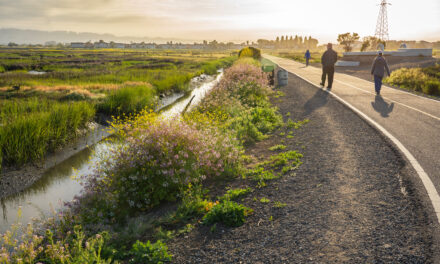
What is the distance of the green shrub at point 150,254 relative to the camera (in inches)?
156

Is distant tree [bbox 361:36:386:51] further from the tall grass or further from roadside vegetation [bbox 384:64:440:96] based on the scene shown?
the tall grass

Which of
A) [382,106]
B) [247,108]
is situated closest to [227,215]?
[247,108]

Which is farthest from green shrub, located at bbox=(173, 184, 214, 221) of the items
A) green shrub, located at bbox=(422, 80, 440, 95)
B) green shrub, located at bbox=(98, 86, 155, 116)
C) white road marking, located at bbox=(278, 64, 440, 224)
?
green shrub, located at bbox=(422, 80, 440, 95)

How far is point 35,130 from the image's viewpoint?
33.7ft

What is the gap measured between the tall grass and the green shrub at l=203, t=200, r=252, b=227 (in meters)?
7.66

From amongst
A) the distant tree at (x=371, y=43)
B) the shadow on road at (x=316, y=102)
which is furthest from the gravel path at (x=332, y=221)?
the distant tree at (x=371, y=43)

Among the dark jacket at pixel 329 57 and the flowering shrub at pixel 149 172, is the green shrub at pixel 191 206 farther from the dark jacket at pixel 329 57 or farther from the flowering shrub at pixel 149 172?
the dark jacket at pixel 329 57

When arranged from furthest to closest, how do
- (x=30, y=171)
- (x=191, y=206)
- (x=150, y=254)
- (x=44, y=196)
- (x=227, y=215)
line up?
(x=30, y=171)
(x=44, y=196)
(x=191, y=206)
(x=227, y=215)
(x=150, y=254)

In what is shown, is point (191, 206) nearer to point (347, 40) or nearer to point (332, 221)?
point (332, 221)

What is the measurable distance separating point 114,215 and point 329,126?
293 inches

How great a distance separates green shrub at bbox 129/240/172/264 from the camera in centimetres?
397

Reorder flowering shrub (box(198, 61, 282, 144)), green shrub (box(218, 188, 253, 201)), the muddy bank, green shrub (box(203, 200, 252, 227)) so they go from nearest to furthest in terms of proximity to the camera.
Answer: green shrub (box(203, 200, 252, 227)) → green shrub (box(218, 188, 253, 201)) → the muddy bank → flowering shrub (box(198, 61, 282, 144))

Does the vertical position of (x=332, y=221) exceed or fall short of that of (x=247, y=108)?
it falls short

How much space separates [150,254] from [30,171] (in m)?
7.37
